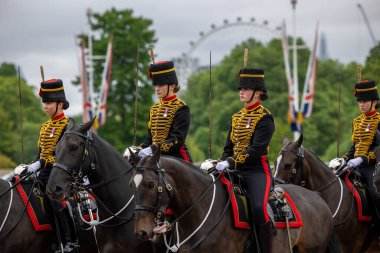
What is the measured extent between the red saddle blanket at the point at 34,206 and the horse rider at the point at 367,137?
623 centimetres

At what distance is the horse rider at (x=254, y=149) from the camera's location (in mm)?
16781

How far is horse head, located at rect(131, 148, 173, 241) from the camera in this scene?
14750mm

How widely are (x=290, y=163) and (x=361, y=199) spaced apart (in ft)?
5.89

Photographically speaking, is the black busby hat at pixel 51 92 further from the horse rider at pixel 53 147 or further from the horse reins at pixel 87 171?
the horse reins at pixel 87 171

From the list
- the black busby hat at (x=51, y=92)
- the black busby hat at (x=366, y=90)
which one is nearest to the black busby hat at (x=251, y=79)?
the black busby hat at (x=51, y=92)

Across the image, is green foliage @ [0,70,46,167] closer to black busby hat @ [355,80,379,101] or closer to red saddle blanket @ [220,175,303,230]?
black busby hat @ [355,80,379,101]

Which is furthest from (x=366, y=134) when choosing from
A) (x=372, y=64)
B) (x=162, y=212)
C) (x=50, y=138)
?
(x=372, y=64)

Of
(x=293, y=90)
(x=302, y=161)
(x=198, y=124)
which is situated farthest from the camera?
(x=198, y=124)

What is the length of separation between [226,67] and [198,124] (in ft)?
39.7

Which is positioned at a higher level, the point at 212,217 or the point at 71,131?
the point at 71,131

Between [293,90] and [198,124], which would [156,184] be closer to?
[293,90]

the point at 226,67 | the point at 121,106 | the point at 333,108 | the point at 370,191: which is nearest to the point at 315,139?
the point at 333,108

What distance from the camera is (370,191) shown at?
21.5 meters

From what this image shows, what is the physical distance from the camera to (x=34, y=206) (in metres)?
18.7
